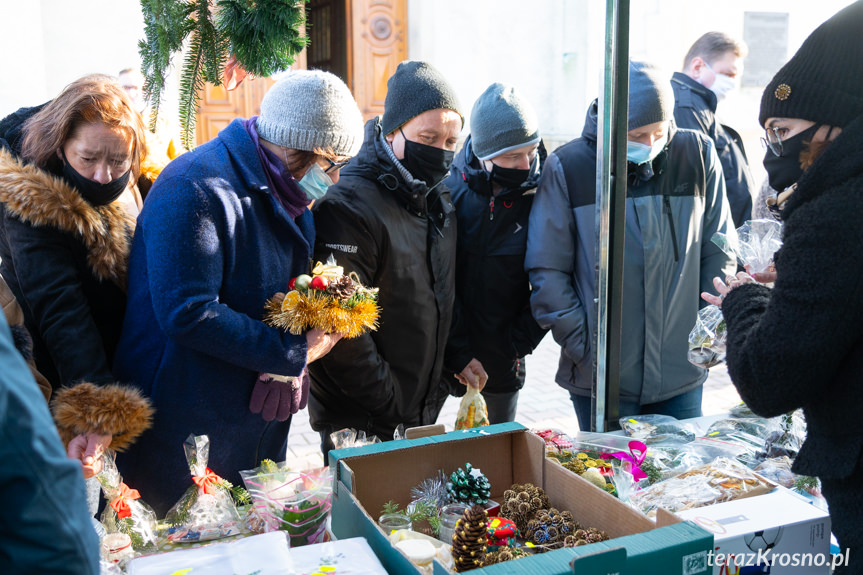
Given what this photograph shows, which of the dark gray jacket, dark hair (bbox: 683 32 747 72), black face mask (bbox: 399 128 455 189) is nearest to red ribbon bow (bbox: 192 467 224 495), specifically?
black face mask (bbox: 399 128 455 189)

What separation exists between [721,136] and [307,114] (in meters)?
2.98

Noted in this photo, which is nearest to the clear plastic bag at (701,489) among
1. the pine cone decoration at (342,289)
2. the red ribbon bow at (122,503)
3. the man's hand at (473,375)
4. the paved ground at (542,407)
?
the pine cone decoration at (342,289)

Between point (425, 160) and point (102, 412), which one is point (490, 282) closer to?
point (425, 160)

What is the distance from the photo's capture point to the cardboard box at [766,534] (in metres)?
1.40

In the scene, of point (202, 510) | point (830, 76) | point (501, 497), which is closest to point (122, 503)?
point (202, 510)

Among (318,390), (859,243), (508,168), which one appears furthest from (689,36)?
(859,243)

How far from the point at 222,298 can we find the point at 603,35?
1.39 metres

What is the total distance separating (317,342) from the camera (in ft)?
6.89

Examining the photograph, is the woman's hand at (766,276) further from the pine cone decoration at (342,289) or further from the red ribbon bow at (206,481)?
the red ribbon bow at (206,481)

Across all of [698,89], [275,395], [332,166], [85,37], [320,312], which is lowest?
[275,395]

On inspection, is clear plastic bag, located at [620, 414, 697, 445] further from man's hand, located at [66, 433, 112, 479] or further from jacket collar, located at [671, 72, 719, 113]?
jacket collar, located at [671, 72, 719, 113]

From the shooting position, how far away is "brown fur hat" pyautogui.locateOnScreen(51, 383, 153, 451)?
1.77m

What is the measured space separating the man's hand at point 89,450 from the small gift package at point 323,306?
0.53m

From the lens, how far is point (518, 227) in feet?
9.52
